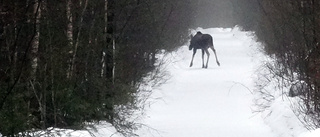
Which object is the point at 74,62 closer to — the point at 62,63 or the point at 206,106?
the point at 62,63

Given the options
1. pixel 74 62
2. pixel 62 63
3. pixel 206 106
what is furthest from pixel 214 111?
pixel 62 63

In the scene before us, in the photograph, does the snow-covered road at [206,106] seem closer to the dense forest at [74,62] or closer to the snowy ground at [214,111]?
the snowy ground at [214,111]

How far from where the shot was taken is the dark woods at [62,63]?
738 centimetres

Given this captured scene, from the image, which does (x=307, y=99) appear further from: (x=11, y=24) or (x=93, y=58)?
(x=11, y=24)

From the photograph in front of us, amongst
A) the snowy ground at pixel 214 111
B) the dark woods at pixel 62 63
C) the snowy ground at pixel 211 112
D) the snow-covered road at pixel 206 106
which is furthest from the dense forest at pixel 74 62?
the snow-covered road at pixel 206 106

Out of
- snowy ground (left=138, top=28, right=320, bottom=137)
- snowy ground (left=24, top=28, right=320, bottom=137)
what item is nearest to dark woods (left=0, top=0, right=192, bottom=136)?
snowy ground (left=24, top=28, right=320, bottom=137)

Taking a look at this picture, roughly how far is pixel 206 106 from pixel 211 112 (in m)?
0.91

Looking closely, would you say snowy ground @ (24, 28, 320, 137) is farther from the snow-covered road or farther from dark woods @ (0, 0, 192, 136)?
dark woods @ (0, 0, 192, 136)

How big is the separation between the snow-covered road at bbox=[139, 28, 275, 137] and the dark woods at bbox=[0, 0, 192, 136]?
1.48 metres

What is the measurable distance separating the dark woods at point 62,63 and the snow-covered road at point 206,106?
148 centimetres

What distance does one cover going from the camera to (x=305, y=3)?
11633mm

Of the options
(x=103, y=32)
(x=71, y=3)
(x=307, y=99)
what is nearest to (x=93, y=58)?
(x=103, y=32)

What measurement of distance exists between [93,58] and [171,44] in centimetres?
1751

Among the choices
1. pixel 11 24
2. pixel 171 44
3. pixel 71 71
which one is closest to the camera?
pixel 11 24
